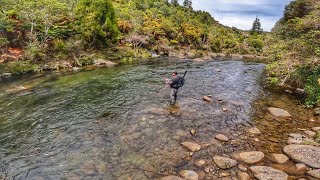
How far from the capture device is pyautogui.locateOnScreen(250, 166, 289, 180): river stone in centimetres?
860

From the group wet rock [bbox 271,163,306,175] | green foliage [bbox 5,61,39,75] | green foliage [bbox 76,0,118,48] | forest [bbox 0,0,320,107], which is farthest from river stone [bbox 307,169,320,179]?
green foliage [bbox 76,0,118,48]

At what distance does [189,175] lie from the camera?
8.83 metres

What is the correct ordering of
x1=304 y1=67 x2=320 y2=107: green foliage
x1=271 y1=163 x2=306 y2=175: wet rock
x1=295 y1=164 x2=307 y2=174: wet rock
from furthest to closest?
x1=304 y1=67 x2=320 y2=107: green foliage < x1=295 y1=164 x2=307 y2=174: wet rock < x1=271 y1=163 x2=306 y2=175: wet rock

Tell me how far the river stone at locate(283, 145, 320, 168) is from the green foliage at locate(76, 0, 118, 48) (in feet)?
102

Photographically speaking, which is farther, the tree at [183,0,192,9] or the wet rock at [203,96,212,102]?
the tree at [183,0,192,9]

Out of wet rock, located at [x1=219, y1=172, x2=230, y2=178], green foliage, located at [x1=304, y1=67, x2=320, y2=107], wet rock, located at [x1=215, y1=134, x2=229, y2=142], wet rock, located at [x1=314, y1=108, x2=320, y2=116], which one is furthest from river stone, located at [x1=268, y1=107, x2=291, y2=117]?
wet rock, located at [x1=219, y1=172, x2=230, y2=178]

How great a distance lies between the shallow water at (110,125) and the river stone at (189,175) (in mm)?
416

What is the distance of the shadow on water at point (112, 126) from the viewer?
9531 millimetres

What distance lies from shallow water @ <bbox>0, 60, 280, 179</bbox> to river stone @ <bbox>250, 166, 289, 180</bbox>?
1.65 metres

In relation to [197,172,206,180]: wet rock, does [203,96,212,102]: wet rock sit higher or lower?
higher

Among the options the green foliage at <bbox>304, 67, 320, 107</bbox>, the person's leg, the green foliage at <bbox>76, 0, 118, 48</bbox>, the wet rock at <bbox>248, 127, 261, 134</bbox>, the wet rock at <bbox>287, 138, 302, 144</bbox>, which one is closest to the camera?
the wet rock at <bbox>287, 138, 302, 144</bbox>

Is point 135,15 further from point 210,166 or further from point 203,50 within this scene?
point 210,166

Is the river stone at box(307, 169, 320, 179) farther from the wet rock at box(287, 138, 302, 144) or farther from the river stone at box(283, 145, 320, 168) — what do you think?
the wet rock at box(287, 138, 302, 144)

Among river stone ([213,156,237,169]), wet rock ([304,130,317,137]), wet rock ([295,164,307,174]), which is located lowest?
river stone ([213,156,237,169])
